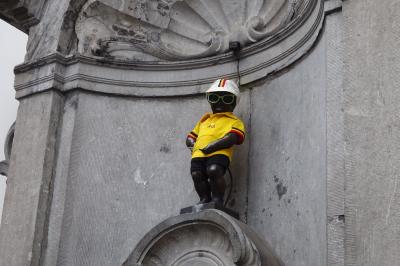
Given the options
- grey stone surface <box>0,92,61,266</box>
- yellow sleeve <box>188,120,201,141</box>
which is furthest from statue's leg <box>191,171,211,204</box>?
grey stone surface <box>0,92,61,266</box>

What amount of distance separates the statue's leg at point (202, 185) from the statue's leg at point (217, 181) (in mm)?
66

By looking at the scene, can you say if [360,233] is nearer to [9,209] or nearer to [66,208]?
[66,208]

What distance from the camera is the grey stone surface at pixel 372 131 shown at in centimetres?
395

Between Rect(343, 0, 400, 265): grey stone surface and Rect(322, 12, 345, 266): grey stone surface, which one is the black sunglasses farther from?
Rect(343, 0, 400, 265): grey stone surface

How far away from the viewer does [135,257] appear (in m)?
4.95

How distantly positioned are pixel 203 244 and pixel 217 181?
490mm

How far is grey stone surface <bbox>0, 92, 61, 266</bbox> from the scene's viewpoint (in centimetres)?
566

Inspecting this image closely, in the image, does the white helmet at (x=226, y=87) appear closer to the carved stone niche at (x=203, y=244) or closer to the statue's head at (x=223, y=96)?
the statue's head at (x=223, y=96)

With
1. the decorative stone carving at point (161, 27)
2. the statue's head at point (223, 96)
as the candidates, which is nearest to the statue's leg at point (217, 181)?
the statue's head at point (223, 96)

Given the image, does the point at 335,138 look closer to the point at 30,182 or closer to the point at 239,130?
the point at 239,130

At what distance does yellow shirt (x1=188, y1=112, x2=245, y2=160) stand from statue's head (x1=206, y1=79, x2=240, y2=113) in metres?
0.05

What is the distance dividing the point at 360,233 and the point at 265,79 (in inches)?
80.1

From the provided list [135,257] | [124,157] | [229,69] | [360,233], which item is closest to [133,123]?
[124,157]

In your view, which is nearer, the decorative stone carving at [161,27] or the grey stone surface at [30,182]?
the grey stone surface at [30,182]
